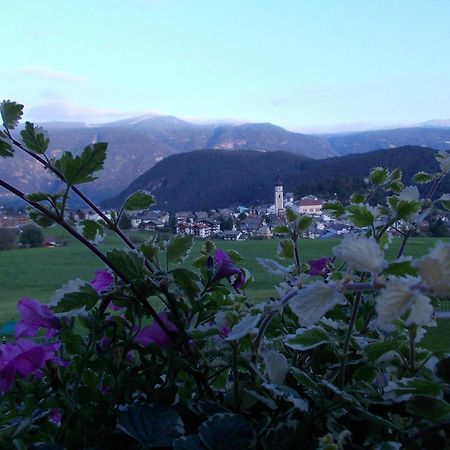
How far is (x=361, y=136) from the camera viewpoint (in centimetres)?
3481

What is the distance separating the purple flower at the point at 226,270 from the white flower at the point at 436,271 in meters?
0.19

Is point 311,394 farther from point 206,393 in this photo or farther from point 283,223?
point 283,223

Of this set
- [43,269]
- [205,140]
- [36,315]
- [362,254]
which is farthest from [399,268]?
[205,140]

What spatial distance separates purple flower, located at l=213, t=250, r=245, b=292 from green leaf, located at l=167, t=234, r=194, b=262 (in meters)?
0.03

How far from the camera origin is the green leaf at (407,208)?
0.33 meters

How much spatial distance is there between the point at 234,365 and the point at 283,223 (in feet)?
0.71

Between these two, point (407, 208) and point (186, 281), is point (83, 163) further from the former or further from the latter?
point (407, 208)

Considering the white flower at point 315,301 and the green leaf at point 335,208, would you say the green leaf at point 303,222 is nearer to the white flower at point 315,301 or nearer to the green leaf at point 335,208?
the green leaf at point 335,208

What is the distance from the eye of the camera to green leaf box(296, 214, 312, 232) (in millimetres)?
438

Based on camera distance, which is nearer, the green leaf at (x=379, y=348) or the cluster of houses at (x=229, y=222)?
the green leaf at (x=379, y=348)

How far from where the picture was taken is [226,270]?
36 cm

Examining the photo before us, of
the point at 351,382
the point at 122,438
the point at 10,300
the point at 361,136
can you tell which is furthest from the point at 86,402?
the point at 361,136

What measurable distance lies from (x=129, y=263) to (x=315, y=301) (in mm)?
125

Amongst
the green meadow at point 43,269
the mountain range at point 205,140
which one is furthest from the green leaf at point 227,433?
the mountain range at point 205,140
